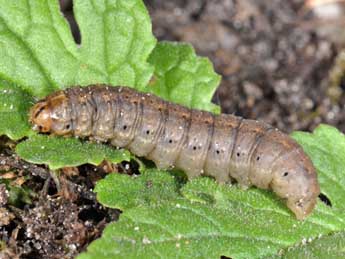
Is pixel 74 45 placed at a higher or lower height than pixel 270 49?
higher

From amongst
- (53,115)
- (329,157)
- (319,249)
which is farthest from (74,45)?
(319,249)

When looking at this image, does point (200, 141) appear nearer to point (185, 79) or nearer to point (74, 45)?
point (185, 79)

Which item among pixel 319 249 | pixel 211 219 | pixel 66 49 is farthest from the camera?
pixel 66 49

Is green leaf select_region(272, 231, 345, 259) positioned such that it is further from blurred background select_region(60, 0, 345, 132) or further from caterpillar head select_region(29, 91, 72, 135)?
blurred background select_region(60, 0, 345, 132)

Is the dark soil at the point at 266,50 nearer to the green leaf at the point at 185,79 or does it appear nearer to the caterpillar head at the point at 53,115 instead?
the green leaf at the point at 185,79

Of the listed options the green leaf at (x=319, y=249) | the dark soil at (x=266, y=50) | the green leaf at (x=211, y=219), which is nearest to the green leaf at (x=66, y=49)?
the green leaf at (x=211, y=219)

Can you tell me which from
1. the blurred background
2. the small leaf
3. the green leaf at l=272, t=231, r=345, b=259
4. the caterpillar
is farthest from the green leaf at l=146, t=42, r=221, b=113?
the blurred background
